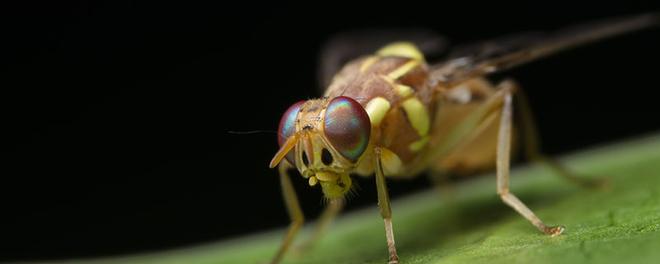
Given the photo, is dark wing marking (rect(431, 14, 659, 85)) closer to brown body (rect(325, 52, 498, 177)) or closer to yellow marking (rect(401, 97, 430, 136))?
brown body (rect(325, 52, 498, 177))

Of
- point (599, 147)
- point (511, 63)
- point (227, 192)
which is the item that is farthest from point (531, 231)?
point (227, 192)

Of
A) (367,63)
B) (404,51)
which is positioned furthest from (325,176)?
(404,51)

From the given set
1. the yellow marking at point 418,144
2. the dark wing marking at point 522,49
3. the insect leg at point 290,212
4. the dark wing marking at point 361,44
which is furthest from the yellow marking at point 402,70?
the dark wing marking at point 361,44

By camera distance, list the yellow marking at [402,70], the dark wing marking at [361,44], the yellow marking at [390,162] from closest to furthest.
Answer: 1. the yellow marking at [390,162]
2. the yellow marking at [402,70]
3. the dark wing marking at [361,44]

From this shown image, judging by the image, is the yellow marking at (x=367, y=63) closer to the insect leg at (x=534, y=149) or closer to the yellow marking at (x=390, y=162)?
the yellow marking at (x=390, y=162)

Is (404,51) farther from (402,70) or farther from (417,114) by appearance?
(417,114)

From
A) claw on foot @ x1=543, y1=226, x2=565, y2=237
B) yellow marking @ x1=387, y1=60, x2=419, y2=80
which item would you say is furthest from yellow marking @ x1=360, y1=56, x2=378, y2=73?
claw on foot @ x1=543, y1=226, x2=565, y2=237

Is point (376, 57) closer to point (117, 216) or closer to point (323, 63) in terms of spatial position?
point (323, 63)

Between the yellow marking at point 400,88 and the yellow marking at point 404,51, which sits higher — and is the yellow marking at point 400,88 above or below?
below
